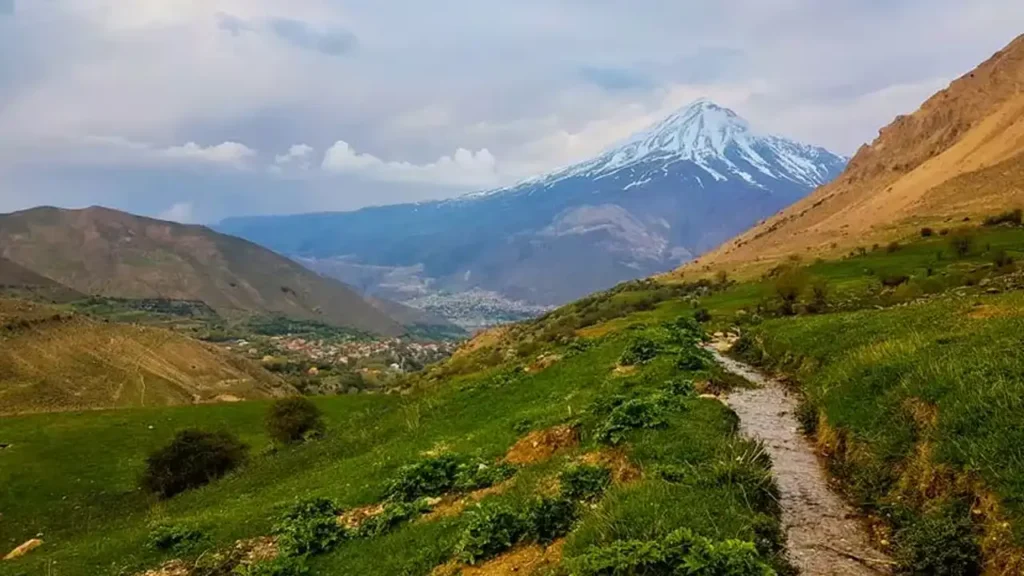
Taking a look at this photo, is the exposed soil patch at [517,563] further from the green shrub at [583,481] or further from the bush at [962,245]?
the bush at [962,245]

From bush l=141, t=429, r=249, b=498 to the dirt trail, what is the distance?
30586 millimetres

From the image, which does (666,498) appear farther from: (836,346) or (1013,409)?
(836,346)

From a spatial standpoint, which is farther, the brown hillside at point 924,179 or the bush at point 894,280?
the brown hillside at point 924,179

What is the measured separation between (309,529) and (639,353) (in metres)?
16.9

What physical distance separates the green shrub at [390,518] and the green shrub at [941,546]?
10118 mm

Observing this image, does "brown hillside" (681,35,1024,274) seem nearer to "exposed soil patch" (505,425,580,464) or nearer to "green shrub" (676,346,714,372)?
"green shrub" (676,346,714,372)

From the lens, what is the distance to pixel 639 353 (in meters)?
29.2

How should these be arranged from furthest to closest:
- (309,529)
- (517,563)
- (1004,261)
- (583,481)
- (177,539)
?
(1004,261), (177,539), (309,529), (583,481), (517,563)

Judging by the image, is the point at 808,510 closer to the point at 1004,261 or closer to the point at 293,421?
the point at 293,421

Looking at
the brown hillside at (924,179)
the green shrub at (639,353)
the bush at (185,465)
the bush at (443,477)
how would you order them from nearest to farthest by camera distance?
the bush at (443,477) → the green shrub at (639,353) → the bush at (185,465) → the brown hillside at (924,179)

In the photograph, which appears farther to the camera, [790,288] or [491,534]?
[790,288]

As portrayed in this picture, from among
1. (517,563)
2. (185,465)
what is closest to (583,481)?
(517,563)

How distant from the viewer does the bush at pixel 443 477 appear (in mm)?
17266

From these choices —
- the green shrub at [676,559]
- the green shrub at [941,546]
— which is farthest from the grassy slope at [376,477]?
the green shrub at [941,546]
